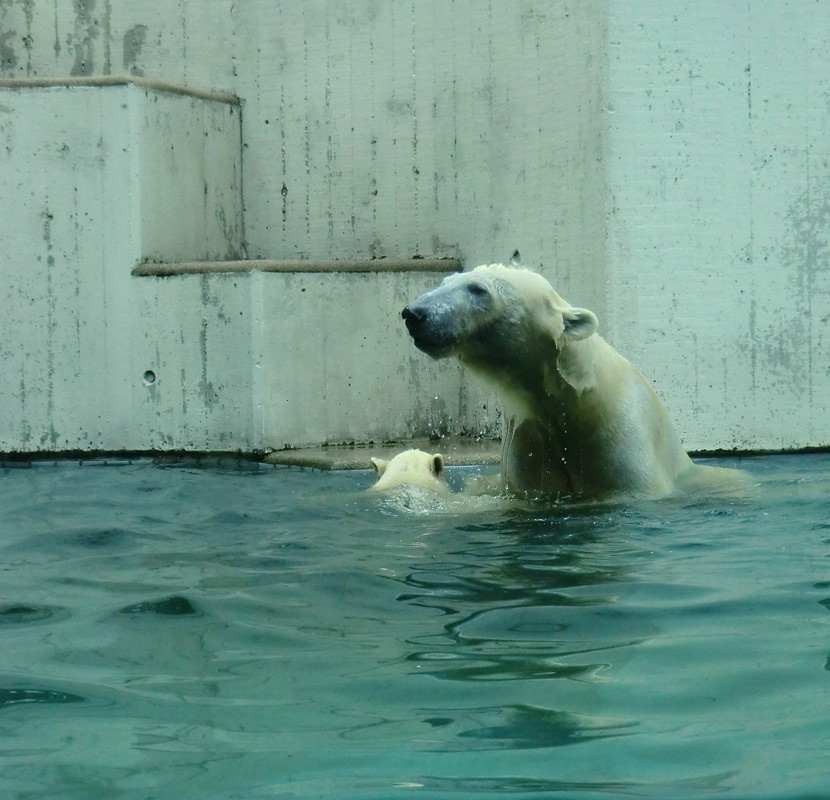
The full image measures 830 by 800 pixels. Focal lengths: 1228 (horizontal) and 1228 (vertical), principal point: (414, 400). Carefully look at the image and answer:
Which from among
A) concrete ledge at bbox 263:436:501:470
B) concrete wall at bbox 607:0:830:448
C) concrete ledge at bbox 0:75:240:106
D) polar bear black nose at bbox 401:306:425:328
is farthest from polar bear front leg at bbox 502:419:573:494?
concrete ledge at bbox 0:75:240:106

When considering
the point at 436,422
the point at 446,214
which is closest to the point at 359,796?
the point at 436,422

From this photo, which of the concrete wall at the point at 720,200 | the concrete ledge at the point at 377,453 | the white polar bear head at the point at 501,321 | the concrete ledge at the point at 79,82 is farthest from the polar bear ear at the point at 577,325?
the concrete ledge at the point at 79,82

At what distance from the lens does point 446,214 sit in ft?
25.1

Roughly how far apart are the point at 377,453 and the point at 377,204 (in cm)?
201

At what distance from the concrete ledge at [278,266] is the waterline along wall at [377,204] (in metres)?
0.01

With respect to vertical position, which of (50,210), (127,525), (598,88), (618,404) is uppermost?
(598,88)

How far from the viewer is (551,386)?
3.78 meters

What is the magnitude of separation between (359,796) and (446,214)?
6425mm

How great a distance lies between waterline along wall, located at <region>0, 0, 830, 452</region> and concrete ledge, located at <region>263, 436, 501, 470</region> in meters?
0.17

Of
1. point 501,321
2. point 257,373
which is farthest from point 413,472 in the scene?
point 257,373

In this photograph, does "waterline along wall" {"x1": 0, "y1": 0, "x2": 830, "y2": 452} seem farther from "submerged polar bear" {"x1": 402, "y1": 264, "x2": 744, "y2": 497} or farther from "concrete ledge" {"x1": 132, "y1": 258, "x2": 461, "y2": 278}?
"submerged polar bear" {"x1": 402, "y1": 264, "x2": 744, "y2": 497}

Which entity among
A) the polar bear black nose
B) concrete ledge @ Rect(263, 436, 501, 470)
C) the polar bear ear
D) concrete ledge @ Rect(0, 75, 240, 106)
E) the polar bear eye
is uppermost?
concrete ledge @ Rect(0, 75, 240, 106)

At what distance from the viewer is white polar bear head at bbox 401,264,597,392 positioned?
3529 millimetres

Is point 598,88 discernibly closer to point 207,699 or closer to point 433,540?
point 433,540
